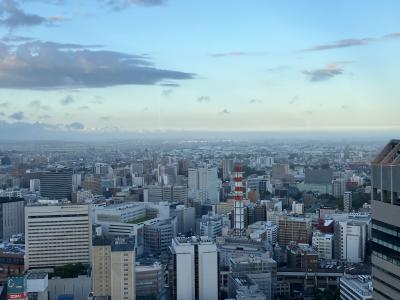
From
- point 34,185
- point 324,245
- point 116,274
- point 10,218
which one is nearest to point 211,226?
point 324,245

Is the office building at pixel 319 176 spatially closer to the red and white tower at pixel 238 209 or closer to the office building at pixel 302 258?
the red and white tower at pixel 238 209

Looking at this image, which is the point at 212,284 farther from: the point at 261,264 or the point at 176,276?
the point at 261,264

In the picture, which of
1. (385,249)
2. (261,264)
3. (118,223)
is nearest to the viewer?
(385,249)

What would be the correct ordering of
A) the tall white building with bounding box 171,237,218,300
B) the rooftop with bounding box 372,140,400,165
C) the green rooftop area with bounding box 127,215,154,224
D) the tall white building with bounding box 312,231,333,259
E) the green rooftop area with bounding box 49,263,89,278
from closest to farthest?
1. the rooftop with bounding box 372,140,400,165
2. the tall white building with bounding box 171,237,218,300
3. the green rooftop area with bounding box 49,263,89,278
4. the tall white building with bounding box 312,231,333,259
5. the green rooftop area with bounding box 127,215,154,224

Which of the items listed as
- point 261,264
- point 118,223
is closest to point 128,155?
point 118,223

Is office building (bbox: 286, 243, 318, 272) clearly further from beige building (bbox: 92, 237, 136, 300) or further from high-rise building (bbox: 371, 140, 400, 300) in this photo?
high-rise building (bbox: 371, 140, 400, 300)

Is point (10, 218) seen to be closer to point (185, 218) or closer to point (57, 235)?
point (57, 235)

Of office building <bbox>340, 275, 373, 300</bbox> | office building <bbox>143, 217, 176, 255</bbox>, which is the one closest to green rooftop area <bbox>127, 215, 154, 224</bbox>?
office building <bbox>143, 217, 176, 255</bbox>
